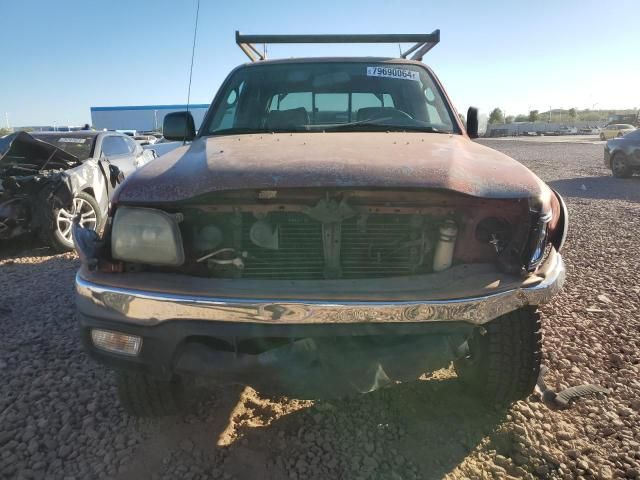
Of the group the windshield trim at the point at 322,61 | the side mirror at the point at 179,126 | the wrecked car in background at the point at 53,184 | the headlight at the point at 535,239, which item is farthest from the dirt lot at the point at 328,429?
the wrecked car in background at the point at 53,184

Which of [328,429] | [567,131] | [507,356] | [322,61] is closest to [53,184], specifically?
[322,61]

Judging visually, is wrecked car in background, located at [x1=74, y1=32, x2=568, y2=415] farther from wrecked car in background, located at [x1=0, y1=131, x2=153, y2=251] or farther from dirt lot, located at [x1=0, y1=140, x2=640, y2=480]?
wrecked car in background, located at [x1=0, y1=131, x2=153, y2=251]

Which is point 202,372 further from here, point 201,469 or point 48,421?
point 48,421

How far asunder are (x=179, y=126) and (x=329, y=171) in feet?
6.38

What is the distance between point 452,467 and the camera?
222 cm

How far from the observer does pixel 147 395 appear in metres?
2.40

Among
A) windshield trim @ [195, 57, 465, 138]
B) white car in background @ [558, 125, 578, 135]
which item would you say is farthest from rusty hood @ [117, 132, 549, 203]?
white car in background @ [558, 125, 578, 135]

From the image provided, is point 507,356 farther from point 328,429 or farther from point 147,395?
point 147,395

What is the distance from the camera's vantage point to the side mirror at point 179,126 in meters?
3.57

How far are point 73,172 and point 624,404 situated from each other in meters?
6.23

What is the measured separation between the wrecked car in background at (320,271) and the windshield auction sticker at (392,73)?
1394 millimetres

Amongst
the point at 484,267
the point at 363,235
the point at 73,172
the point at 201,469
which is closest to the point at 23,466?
the point at 201,469

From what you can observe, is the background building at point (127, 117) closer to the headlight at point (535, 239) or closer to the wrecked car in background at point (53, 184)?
the wrecked car in background at point (53, 184)

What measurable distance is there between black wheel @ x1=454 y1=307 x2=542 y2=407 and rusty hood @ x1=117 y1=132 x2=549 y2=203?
0.59 metres
